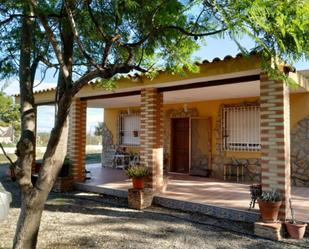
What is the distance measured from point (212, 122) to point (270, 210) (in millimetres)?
6244

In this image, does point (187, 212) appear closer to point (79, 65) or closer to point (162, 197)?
point (162, 197)

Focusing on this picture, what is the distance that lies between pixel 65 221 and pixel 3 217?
117 centimetres

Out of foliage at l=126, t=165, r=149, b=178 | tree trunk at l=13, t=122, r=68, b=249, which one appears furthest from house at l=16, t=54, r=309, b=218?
tree trunk at l=13, t=122, r=68, b=249

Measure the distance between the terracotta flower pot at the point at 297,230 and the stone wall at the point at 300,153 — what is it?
4.29m

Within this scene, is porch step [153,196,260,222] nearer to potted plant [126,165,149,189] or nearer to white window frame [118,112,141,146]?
potted plant [126,165,149,189]

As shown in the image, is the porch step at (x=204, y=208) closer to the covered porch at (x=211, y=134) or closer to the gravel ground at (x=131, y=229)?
the covered porch at (x=211, y=134)

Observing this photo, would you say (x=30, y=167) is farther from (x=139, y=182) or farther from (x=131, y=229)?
(x=139, y=182)

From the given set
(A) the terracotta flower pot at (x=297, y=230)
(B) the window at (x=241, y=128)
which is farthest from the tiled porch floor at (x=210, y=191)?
(B) the window at (x=241, y=128)

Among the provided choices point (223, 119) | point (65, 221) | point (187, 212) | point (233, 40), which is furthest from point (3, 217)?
point (223, 119)

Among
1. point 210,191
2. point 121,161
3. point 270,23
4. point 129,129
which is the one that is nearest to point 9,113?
point 129,129

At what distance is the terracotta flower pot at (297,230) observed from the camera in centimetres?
533

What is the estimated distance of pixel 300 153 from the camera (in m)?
9.44

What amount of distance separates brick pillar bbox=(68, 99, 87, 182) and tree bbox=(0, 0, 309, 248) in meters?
5.25

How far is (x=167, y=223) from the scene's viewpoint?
20.5 feet
